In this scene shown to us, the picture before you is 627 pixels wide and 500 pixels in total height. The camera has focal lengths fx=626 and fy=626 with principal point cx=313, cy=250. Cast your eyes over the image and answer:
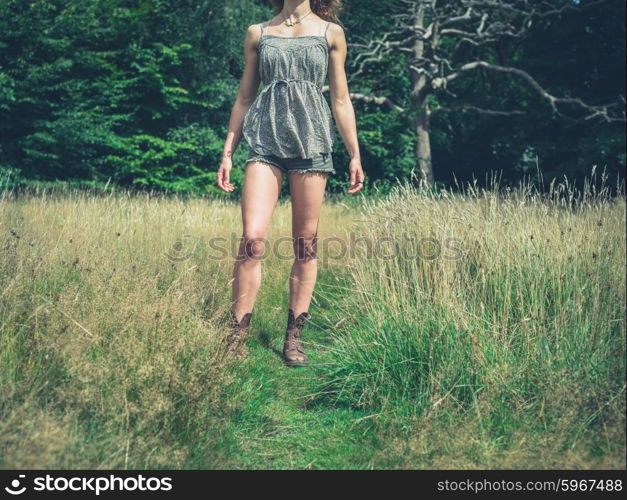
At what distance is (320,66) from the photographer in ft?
11.4

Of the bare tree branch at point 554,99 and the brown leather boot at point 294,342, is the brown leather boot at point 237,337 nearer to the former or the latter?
the brown leather boot at point 294,342

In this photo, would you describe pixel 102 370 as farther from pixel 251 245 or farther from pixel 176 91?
pixel 176 91

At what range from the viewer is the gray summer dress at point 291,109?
3.42 metres

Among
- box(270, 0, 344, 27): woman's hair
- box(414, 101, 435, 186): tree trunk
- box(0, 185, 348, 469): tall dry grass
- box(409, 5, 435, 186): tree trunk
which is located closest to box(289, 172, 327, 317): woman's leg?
box(0, 185, 348, 469): tall dry grass

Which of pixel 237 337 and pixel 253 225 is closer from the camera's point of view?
pixel 237 337

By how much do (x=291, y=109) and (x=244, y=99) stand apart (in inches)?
13.3

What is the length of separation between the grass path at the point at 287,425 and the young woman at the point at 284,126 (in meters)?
0.21

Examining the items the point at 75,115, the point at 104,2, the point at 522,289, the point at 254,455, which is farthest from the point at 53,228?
the point at 104,2

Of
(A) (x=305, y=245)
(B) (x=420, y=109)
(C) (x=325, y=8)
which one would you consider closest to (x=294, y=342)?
(A) (x=305, y=245)

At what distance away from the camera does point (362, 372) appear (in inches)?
122

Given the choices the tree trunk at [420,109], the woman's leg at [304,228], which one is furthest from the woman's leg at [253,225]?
the tree trunk at [420,109]

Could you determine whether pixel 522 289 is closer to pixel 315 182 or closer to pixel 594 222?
pixel 594 222

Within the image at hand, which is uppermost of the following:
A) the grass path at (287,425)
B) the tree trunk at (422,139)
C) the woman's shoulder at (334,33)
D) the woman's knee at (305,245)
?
the tree trunk at (422,139)

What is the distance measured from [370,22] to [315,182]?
1534cm
